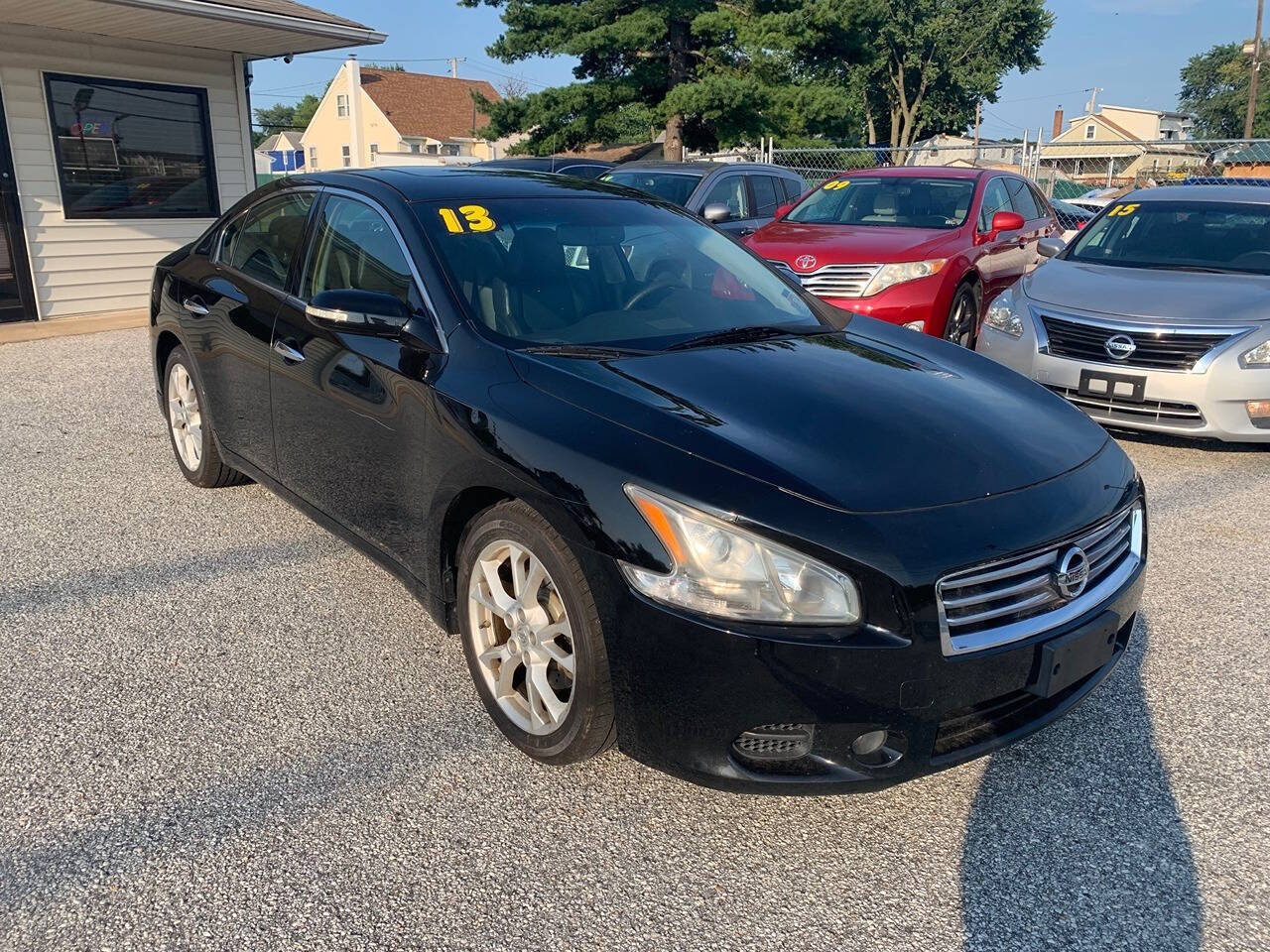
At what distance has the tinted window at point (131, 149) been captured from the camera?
10062 millimetres

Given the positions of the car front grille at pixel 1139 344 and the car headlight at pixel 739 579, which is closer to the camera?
the car headlight at pixel 739 579

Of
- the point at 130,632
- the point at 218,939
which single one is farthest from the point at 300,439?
the point at 218,939

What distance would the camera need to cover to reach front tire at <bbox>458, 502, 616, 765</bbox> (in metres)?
2.50

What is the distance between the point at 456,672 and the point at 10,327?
887cm

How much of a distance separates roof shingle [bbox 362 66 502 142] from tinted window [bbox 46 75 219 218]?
45777 mm

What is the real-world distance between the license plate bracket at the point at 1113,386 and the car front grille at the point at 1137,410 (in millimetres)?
16

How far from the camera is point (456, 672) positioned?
3359mm

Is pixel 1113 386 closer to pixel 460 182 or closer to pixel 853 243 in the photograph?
pixel 853 243

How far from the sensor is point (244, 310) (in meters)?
4.21

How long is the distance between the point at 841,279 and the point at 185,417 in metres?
4.67

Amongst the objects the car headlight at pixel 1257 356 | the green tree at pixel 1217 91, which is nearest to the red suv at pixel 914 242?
the car headlight at pixel 1257 356

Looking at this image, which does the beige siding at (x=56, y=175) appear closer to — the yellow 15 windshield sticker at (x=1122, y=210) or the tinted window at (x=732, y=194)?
the tinted window at (x=732, y=194)

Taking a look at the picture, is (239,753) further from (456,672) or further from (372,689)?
(456,672)

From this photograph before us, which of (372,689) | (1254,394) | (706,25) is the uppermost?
(706,25)
